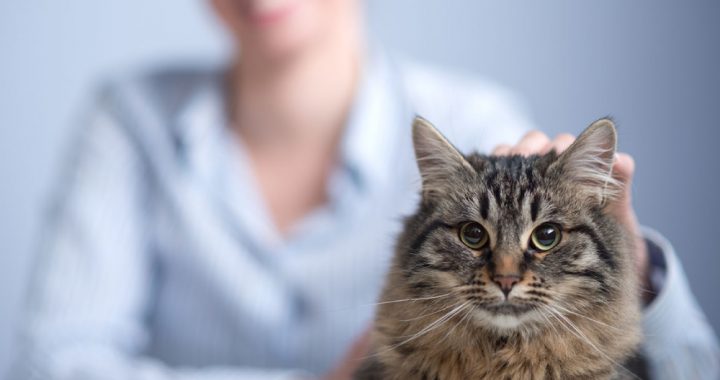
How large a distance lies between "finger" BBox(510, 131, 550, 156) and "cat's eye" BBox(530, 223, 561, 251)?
5.5 inches

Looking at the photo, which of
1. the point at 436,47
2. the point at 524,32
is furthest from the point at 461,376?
the point at 436,47

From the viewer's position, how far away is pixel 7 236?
238 centimetres

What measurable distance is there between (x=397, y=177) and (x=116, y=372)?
71cm

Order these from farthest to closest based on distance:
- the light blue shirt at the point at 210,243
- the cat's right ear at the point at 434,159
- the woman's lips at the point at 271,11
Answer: the light blue shirt at the point at 210,243 < the woman's lips at the point at 271,11 < the cat's right ear at the point at 434,159

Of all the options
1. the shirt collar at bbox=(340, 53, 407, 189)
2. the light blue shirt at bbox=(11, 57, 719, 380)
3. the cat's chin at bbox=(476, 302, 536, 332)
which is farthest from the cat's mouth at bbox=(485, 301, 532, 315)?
the shirt collar at bbox=(340, 53, 407, 189)

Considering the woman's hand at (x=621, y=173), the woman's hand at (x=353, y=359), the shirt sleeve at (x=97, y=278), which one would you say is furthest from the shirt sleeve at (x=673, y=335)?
the shirt sleeve at (x=97, y=278)

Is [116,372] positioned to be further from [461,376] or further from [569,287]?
[569,287]

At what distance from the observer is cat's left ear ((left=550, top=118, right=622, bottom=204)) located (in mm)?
831

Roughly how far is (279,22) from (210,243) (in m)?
0.50

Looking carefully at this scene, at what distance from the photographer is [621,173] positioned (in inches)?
34.5

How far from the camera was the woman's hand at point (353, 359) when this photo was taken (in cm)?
105

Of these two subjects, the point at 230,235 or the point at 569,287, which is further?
the point at 230,235

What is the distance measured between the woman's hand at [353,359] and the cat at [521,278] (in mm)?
132

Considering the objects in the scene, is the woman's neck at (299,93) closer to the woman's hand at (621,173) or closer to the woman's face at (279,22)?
the woman's face at (279,22)
